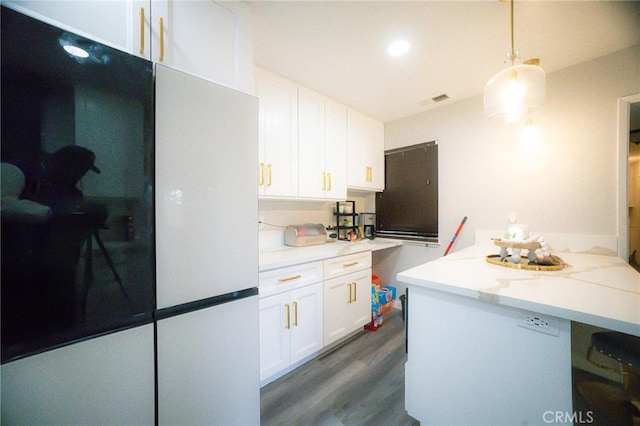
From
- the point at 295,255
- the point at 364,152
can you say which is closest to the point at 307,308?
the point at 295,255

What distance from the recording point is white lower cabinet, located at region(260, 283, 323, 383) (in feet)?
4.98

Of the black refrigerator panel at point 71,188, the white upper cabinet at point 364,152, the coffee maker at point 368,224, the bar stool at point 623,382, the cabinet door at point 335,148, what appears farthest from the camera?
the coffee maker at point 368,224

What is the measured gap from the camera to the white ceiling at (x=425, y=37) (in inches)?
49.2

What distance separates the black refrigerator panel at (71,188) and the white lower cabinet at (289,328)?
0.83 meters

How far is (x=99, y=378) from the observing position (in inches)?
29.7

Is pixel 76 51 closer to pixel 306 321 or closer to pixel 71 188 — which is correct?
pixel 71 188

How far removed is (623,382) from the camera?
4.79 ft

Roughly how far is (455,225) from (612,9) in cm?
174

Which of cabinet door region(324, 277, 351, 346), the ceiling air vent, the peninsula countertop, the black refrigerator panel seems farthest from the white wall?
the black refrigerator panel

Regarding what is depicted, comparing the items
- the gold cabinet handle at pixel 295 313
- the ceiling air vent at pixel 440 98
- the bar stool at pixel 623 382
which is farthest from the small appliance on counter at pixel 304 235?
the bar stool at pixel 623 382

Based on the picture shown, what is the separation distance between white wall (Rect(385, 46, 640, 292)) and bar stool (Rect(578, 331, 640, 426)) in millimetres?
926

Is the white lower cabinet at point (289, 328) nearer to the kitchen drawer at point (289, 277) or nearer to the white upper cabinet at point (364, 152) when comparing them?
the kitchen drawer at point (289, 277)

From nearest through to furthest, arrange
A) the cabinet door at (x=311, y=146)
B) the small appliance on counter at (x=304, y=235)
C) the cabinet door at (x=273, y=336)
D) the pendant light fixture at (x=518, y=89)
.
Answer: the pendant light fixture at (x=518, y=89) → the cabinet door at (x=273, y=336) → the cabinet door at (x=311, y=146) → the small appliance on counter at (x=304, y=235)

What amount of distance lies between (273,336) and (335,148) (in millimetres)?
1840
